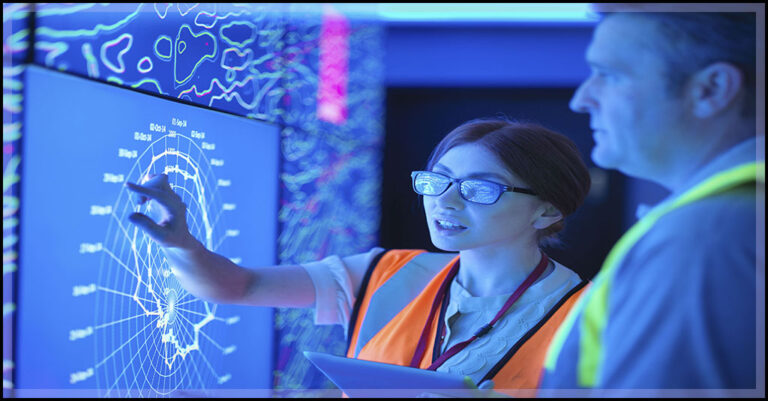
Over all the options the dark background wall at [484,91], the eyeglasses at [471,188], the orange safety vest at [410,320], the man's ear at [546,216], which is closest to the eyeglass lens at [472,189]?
the eyeglasses at [471,188]

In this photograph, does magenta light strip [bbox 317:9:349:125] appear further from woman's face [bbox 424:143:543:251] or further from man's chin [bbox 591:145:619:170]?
man's chin [bbox 591:145:619:170]

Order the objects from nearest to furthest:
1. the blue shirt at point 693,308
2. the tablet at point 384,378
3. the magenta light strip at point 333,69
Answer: the blue shirt at point 693,308, the tablet at point 384,378, the magenta light strip at point 333,69

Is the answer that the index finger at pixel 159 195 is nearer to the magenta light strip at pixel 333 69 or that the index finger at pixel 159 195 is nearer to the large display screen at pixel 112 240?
the large display screen at pixel 112 240

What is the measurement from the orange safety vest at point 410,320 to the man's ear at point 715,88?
2.29 feet

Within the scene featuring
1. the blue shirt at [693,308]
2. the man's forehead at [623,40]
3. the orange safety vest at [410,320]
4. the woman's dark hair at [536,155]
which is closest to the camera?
the blue shirt at [693,308]

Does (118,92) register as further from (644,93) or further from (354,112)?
(354,112)

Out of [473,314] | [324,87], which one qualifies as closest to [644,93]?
[473,314]

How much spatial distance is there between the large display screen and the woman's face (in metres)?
0.56

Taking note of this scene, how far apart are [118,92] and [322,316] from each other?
2.53ft

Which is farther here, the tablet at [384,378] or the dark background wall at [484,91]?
the dark background wall at [484,91]

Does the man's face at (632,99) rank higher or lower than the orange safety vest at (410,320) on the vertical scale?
higher

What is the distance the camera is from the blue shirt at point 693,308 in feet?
2.65

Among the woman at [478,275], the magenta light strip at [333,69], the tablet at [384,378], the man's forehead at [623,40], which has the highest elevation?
the magenta light strip at [333,69]

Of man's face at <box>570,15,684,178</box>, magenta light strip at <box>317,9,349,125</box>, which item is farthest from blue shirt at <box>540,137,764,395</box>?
magenta light strip at <box>317,9,349,125</box>
